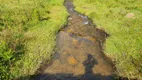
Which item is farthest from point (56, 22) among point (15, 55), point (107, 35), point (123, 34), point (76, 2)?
point (76, 2)

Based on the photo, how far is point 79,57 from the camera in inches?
506

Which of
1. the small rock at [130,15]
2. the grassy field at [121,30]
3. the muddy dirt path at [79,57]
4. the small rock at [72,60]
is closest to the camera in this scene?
the muddy dirt path at [79,57]

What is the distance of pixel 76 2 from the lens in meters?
27.4

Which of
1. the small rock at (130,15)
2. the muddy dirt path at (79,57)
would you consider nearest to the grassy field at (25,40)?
the muddy dirt path at (79,57)

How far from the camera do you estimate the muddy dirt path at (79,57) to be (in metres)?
10.9

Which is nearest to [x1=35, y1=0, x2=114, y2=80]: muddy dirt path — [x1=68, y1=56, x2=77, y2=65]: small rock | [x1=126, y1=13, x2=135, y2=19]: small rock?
A: [x1=68, y1=56, x2=77, y2=65]: small rock

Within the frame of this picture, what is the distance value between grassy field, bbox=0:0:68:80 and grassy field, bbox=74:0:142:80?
4432 mm

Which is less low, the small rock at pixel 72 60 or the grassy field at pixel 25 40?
the grassy field at pixel 25 40

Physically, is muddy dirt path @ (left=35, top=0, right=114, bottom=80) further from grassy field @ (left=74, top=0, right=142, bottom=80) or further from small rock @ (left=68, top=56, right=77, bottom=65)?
grassy field @ (left=74, top=0, right=142, bottom=80)

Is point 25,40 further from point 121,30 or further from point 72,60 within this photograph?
point 121,30

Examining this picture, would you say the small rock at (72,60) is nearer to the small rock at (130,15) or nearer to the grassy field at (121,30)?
the grassy field at (121,30)

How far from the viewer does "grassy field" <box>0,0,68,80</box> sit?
9.91 m

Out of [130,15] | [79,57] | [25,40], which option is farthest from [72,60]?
[130,15]

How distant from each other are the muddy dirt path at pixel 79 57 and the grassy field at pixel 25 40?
75cm
